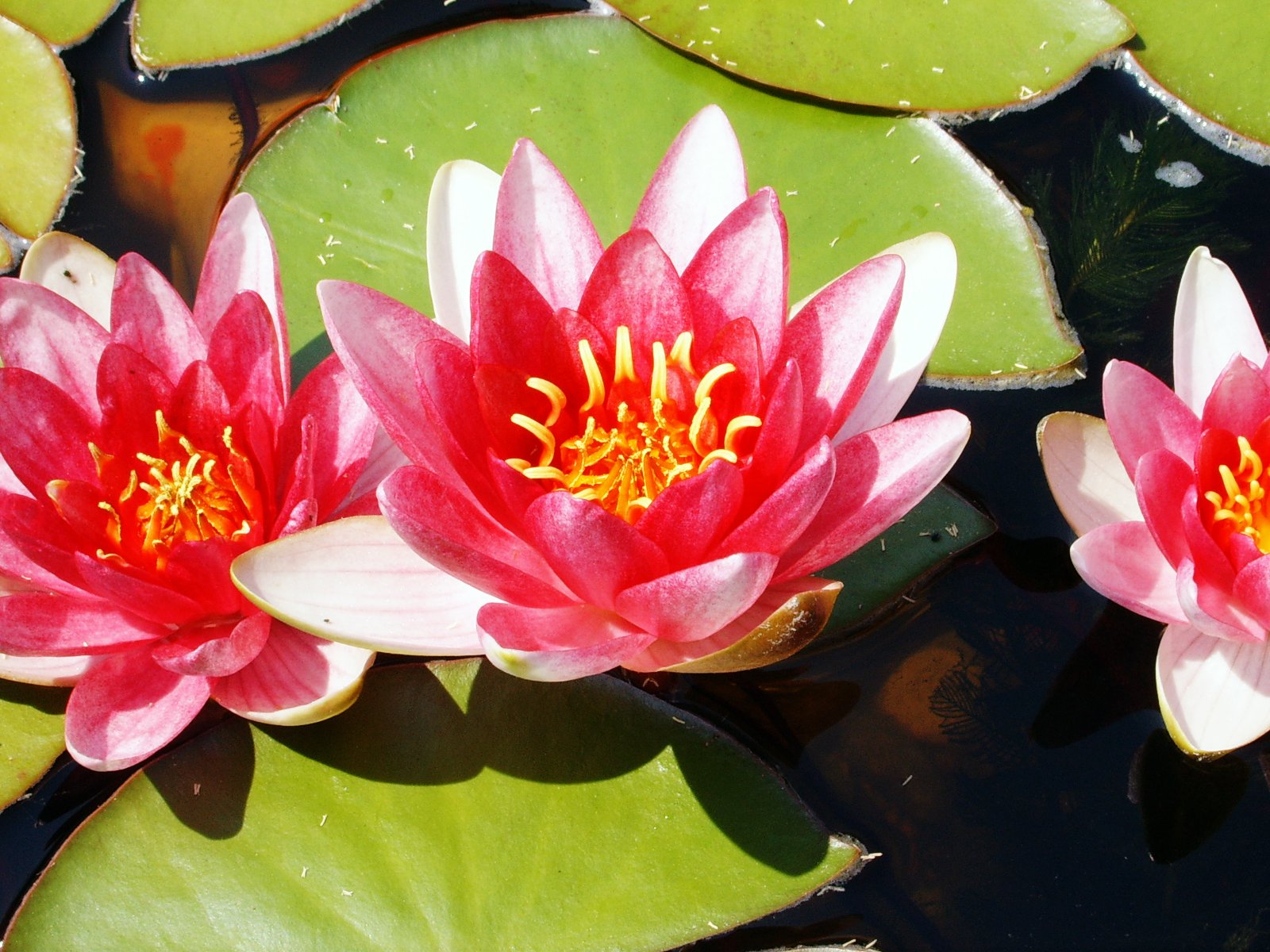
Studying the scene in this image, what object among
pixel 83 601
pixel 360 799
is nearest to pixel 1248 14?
pixel 360 799

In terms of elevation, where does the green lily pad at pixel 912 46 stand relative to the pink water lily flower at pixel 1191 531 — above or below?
above

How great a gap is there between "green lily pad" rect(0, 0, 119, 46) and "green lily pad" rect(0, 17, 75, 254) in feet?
0.26

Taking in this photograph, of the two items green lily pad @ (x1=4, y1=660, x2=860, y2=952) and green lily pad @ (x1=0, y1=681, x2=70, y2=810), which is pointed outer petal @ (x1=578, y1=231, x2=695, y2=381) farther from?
green lily pad @ (x1=0, y1=681, x2=70, y2=810)

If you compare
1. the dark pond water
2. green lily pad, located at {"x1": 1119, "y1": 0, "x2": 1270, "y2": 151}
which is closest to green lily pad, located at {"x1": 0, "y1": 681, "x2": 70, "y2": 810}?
the dark pond water

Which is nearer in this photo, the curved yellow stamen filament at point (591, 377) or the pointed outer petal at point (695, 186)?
the curved yellow stamen filament at point (591, 377)

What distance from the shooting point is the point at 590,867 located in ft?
6.31

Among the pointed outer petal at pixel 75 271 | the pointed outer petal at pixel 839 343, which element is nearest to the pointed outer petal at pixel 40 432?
the pointed outer petal at pixel 75 271

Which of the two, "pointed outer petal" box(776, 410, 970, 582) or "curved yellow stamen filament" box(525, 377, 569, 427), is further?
"curved yellow stamen filament" box(525, 377, 569, 427)

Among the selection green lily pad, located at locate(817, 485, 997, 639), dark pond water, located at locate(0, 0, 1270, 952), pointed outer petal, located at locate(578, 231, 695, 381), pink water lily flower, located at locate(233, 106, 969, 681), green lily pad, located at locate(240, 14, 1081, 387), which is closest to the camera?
pink water lily flower, located at locate(233, 106, 969, 681)

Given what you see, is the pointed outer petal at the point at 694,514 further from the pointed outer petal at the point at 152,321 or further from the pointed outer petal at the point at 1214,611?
the pointed outer petal at the point at 152,321

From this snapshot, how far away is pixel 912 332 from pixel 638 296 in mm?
560

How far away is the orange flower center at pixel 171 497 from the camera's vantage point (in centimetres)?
194

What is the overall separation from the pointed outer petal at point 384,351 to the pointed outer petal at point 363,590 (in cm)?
21

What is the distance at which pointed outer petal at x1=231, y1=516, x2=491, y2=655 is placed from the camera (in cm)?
175
